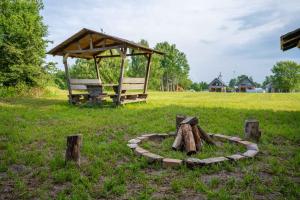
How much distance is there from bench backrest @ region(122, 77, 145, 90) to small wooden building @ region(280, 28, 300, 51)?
7360 millimetres

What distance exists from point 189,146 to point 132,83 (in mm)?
9538

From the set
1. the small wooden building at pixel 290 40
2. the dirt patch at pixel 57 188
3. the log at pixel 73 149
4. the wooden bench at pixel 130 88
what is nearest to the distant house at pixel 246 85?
the wooden bench at pixel 130 88

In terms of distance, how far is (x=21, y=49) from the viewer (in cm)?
1970

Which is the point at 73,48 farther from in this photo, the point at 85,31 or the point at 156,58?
the point at 156,58

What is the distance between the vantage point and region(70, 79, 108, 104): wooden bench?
13516 millimetres

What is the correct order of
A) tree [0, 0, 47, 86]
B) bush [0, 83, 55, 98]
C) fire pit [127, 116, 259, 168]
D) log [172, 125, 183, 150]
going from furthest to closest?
tree [0, 0, 47, 86] → bush [0, 83, 55, 98] → log [172, 125, 183, 150] → fire pit [127, 116, 259, 168]

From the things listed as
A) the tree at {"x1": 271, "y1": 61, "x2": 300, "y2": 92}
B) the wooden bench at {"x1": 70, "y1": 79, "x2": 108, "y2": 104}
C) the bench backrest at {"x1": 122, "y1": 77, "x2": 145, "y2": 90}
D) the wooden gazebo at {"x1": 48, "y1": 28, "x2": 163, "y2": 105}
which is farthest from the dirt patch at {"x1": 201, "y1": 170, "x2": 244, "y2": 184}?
the tree at {"x1": 271, "y1": 61, "x2": 300, "y2": 92}

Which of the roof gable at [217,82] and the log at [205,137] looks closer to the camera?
the log at [205,137]

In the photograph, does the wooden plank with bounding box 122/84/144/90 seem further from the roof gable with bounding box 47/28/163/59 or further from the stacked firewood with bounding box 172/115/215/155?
the stacked firewood with bounding box 172/115/215/155

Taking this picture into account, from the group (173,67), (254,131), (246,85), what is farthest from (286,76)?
(254,131)

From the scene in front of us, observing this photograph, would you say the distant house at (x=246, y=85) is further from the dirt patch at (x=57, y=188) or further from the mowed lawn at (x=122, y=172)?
the dirt patch at (x=57, y=188)

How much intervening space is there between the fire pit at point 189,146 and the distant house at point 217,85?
7360cm

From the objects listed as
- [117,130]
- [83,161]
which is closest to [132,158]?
[83,161]

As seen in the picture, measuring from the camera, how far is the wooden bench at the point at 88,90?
1352 centimetres
